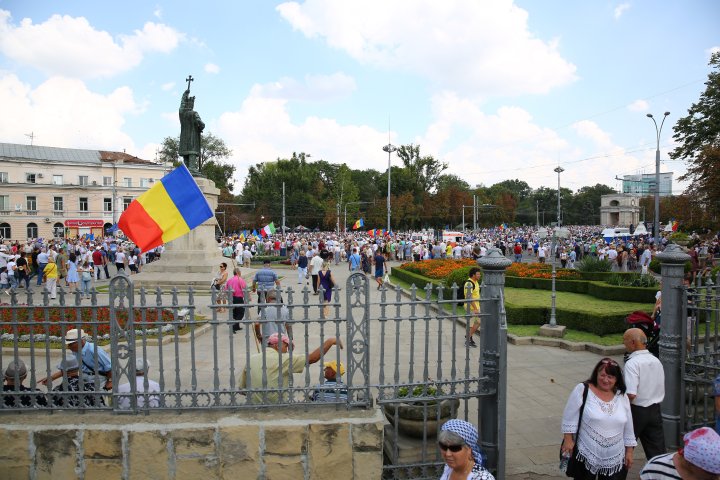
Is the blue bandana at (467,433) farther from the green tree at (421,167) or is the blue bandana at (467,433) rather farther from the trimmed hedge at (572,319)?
the green tree at (421,167)

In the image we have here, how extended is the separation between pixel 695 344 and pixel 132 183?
6744 centimetres

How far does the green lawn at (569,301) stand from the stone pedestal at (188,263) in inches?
416

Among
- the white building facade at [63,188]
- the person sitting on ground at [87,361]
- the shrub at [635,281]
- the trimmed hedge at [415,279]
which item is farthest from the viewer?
the white building facade at [63,188]

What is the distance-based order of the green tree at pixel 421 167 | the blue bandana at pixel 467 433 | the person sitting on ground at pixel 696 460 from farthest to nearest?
the green tree at pixel 421 167
the blue bandana at pixel 467 433
the person sitting on ground at pixel 696 460

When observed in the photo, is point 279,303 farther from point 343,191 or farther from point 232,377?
point 343,191

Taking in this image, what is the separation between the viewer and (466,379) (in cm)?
463

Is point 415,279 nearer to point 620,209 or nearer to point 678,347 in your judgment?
point 678,347

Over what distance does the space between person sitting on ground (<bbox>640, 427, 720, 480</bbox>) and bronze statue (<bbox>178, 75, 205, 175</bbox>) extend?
18.4 meters

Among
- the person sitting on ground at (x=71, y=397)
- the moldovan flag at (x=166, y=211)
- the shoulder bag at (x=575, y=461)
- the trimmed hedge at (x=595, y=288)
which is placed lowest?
the trimmed hedge at (x=595, y=288)

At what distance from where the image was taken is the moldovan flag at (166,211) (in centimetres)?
618

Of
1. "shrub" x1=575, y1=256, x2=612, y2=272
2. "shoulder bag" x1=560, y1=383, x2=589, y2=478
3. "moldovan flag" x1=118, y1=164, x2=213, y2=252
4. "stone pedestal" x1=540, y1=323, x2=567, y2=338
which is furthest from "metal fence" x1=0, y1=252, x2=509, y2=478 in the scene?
"shrub" x1=575, y1=256, x2=612, y2=272

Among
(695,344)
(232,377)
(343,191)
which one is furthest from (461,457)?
(343,191)

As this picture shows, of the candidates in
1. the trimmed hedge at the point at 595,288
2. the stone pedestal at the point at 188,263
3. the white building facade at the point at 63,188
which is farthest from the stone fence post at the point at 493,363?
the white building facade at the point at 63,188

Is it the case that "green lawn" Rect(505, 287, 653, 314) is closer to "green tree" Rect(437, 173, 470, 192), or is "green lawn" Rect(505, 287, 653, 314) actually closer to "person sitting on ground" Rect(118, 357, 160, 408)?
"person sitting on ground" Rect(118, 357, 160, 408)
